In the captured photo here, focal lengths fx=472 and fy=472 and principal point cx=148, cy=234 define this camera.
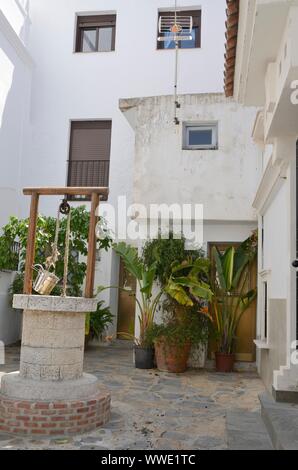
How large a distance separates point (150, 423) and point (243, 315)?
15.6ft

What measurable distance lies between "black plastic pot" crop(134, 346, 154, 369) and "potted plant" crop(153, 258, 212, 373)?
0.20 m

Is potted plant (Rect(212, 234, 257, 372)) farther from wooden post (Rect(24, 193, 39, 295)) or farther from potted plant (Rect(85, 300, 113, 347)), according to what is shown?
wooden post (Rect(24, 193, 39, 295))

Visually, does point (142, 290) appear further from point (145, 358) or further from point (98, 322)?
point (98, 322)

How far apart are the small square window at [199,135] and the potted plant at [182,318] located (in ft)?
8.72

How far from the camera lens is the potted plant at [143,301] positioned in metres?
9.32

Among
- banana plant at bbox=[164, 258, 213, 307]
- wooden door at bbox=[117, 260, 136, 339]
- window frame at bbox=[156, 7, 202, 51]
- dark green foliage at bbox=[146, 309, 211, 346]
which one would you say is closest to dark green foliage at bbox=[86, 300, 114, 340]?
wooden door at bbox=[117, 260, 136, 339]

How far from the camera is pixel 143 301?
9703 mm

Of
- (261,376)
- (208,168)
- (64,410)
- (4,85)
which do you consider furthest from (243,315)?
(4,85)

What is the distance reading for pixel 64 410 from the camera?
16.7 feet

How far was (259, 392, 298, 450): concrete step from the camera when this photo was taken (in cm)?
414

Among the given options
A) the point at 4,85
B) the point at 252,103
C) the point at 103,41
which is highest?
the point at 103,41

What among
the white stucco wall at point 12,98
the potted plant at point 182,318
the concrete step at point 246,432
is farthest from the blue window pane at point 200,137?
the concrete step at point 246,432

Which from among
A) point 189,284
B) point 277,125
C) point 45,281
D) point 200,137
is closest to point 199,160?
point 200,137
